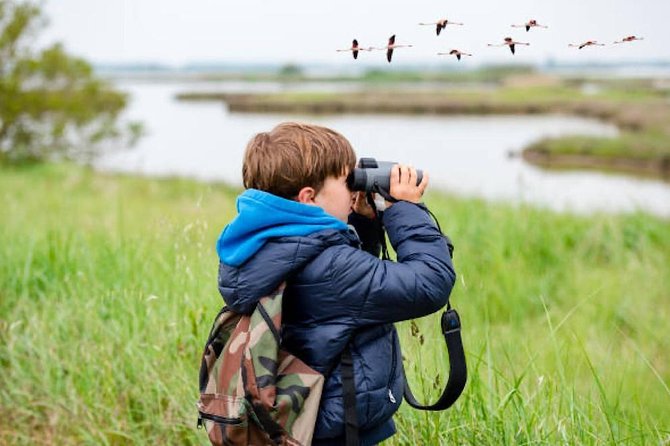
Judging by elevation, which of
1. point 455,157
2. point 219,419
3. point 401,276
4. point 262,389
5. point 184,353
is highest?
point 401,276

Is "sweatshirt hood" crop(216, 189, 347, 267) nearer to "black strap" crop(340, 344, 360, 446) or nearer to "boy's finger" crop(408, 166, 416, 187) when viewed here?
"boy's finger" crop(408, 166, 416, 187)

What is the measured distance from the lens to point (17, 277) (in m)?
4.29

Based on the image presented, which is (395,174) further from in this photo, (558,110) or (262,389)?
(558,110)

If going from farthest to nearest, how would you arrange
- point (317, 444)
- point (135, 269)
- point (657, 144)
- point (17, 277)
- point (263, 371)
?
point (657, 144) → point (17, 277) → point (135, 269) → point (317, 444) → point (263, 371)

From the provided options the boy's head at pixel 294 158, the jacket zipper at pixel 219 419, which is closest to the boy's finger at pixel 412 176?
the boy's head at pixel 294 158

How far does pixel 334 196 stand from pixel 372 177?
0.11 meters

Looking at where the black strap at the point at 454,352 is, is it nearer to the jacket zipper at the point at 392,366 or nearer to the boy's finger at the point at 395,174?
the jacket zipper at the point at 392,366

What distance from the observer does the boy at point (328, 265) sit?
1.89m

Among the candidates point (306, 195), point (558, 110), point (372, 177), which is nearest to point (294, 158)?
point (306, 195)

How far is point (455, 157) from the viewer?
93.4ft

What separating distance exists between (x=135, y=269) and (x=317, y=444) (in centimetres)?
205

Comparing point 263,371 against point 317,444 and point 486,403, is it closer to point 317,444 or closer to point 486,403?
point 317,444

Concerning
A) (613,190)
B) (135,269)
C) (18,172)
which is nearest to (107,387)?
(135,269)

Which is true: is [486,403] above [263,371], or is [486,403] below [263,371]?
below
